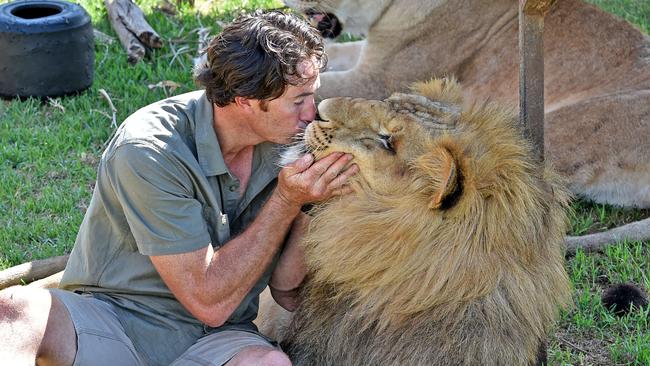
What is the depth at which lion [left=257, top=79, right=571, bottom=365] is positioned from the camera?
9.12 feet

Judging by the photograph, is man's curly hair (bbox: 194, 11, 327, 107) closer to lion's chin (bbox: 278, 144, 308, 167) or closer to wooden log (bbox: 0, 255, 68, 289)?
lion's chin (bbox: 278, 144, 308, 167)

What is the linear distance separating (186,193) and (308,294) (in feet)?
1.68

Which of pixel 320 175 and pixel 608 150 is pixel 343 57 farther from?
pixel 320 175

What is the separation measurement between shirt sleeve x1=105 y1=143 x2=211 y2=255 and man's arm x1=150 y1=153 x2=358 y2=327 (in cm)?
4

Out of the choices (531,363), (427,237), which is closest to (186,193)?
(427,237)

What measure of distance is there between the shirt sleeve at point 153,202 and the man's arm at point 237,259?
1.7 inches

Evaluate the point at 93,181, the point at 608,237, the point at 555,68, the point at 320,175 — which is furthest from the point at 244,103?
the point at 555,68

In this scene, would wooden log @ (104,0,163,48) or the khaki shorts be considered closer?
the khaki shorts

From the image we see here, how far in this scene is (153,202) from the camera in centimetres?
297

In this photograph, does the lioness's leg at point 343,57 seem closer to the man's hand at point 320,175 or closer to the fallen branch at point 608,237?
the fallen branch at point 608,237

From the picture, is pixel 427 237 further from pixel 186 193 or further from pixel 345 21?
pixel 345 21

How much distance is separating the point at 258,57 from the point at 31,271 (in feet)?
5.49

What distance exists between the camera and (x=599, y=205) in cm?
496

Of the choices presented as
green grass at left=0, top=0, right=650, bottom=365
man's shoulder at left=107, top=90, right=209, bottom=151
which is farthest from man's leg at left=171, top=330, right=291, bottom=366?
green grass at left=0, top=0, right=650, bottom=365
